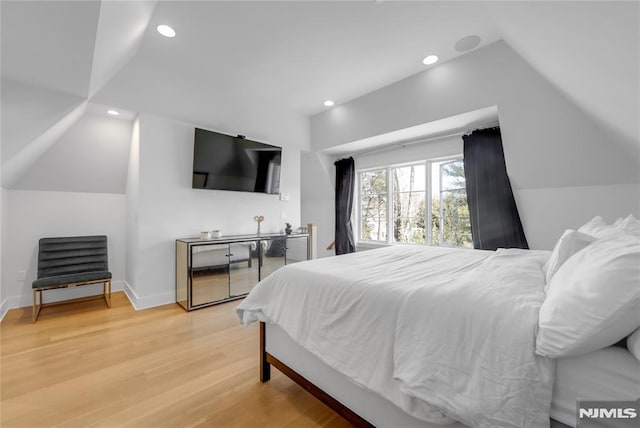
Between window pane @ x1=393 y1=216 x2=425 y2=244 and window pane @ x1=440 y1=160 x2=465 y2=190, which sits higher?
window pane @ x1=440 y1=160 x2=465 y2=190

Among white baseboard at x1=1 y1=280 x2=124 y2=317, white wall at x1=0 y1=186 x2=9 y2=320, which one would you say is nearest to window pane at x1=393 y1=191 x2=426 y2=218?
white baseboard at x1=1 y1=280 x2=124 y2=317

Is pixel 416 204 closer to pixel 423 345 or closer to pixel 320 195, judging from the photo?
pixel 320 195

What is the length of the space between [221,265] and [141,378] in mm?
1552

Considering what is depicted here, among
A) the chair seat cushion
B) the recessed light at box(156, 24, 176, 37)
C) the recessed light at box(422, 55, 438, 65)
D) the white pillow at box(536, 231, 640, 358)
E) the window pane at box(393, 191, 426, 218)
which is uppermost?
the recessed light at box(422, 55, 438, 65)

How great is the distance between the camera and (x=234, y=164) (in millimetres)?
3682

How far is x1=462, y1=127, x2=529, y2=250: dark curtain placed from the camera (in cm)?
324

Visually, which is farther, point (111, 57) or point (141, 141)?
point (141, 141)

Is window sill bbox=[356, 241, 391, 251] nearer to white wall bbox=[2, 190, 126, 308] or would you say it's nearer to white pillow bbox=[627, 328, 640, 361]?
white wall bbox=[2, 190, 126, 308]

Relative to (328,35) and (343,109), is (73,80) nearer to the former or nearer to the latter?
(328,35)

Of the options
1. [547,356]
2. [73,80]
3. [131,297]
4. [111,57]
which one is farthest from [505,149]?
[131,297]

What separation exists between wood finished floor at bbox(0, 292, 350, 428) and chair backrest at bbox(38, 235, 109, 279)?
59 centimetres

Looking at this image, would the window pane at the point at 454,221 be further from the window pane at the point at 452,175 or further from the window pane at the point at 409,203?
the window pane at the point at 409,203

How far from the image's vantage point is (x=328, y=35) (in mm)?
2514

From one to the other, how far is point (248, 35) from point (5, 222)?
344 cm
